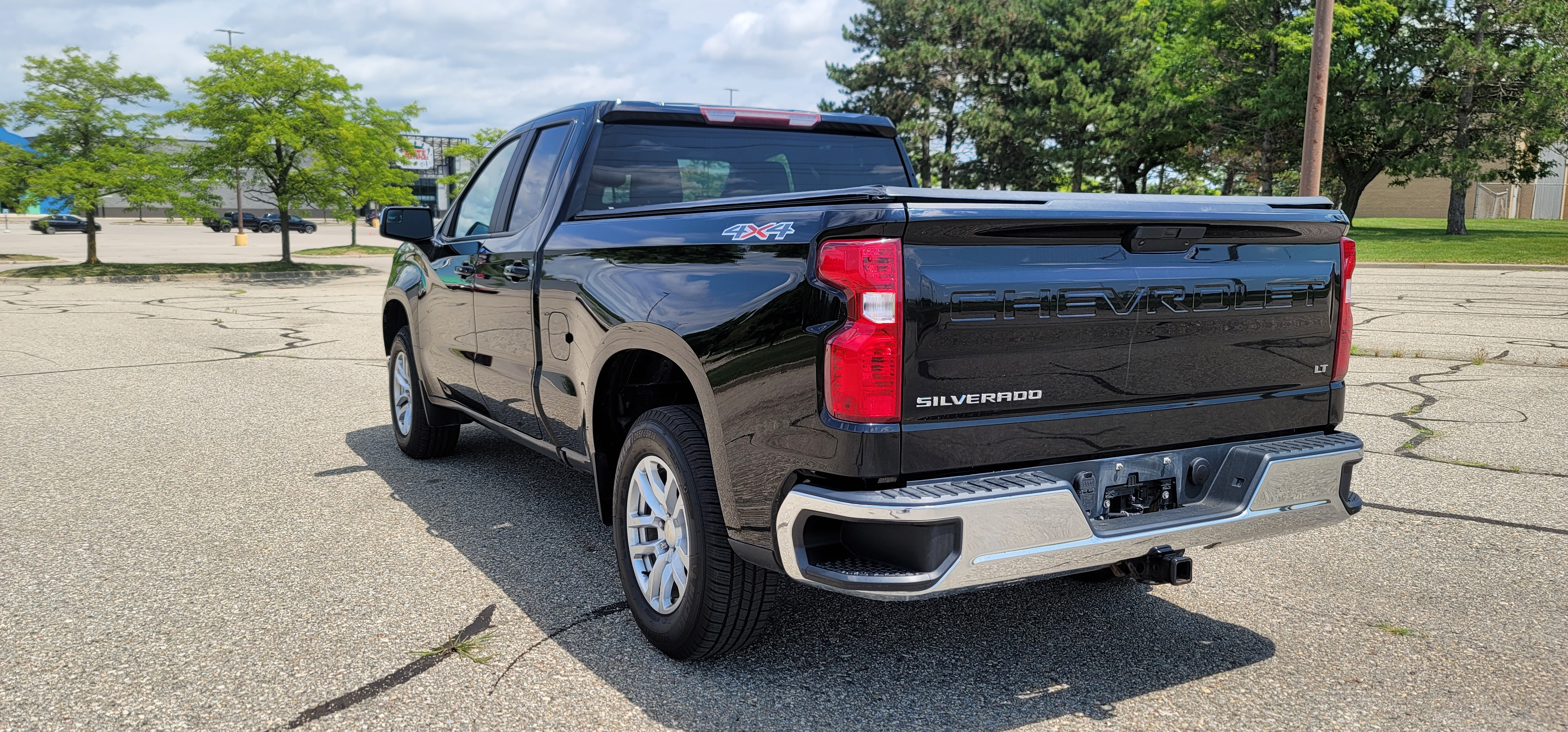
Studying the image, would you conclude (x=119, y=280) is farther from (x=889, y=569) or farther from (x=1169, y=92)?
(x=1169, y=92)

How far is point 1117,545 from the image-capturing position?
297cm

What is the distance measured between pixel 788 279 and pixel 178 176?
85.3ft

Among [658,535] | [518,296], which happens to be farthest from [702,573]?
[518,296]

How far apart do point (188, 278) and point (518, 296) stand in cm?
2367

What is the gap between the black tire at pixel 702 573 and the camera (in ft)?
10.7

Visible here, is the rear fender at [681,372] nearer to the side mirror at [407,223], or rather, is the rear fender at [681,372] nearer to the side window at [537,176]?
the side window at [537,176]

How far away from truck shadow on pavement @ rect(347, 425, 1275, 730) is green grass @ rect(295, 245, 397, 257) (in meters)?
36.7

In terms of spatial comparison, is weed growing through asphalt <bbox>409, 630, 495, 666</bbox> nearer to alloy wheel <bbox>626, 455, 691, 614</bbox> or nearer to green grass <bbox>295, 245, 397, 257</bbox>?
alloy wheel <bbox>626, 455, 691, 614</bbox>

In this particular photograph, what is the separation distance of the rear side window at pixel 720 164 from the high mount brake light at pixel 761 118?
0.10 ft

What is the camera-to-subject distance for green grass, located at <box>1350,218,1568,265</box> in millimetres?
27656

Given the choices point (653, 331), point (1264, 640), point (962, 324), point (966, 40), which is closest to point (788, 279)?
point (962, 324)

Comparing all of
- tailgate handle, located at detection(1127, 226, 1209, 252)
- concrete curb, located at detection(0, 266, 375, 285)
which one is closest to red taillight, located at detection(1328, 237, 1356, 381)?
tailgate handle, located at detection(1127, 226, 1209, 252)

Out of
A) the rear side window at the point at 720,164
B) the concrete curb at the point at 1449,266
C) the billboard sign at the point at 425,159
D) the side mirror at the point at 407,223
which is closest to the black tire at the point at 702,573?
the rear side window at the point at 720,164

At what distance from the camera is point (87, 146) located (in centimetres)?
2520
